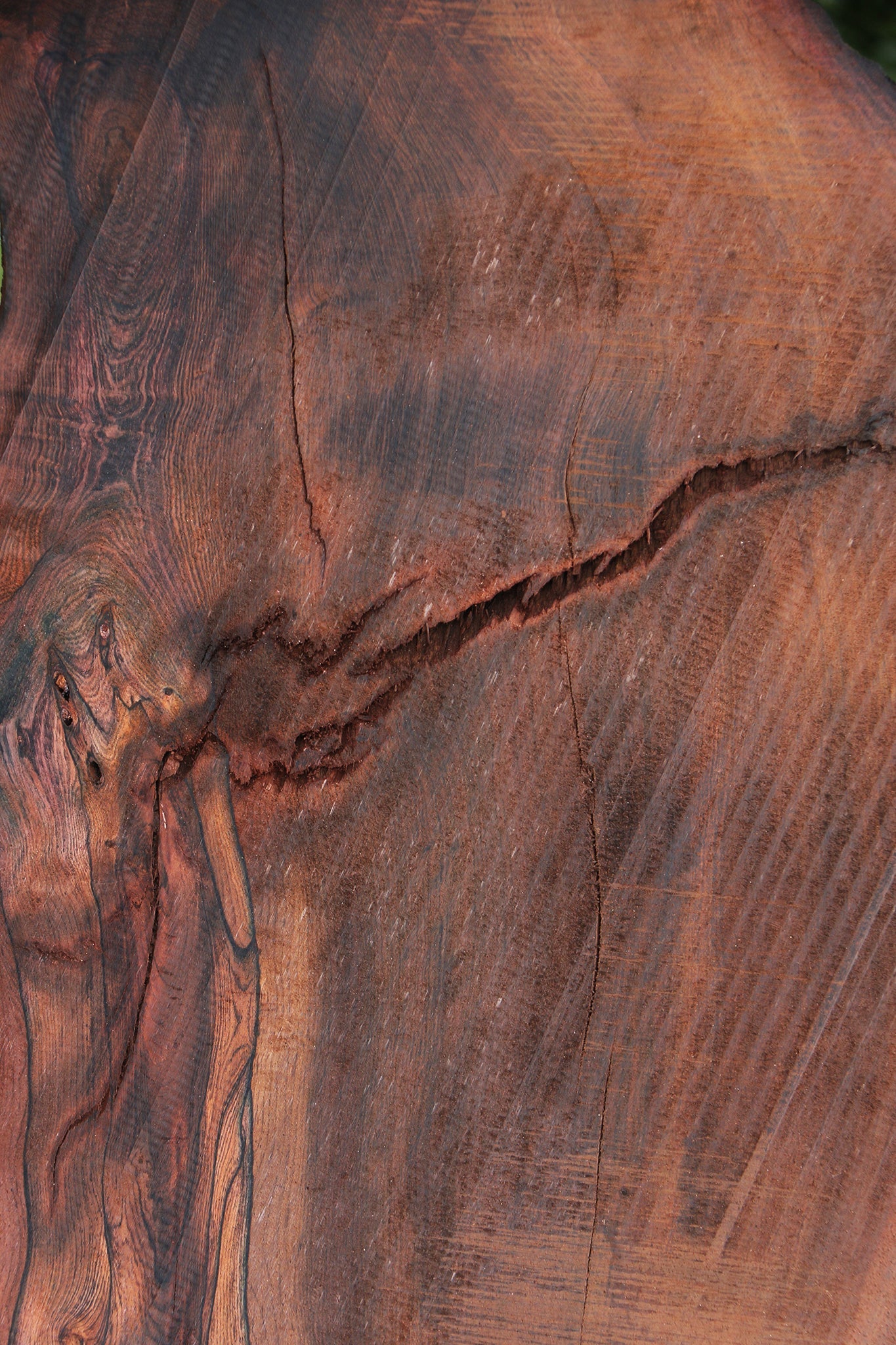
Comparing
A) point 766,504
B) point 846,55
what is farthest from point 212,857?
point 846,55

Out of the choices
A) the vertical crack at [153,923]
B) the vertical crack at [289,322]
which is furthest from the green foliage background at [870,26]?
the vertical crack at [153,923]

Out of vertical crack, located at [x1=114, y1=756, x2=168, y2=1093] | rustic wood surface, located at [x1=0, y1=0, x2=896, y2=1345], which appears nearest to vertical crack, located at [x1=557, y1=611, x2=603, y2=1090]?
rustic wood surface, located at [x1=0, y1=0, x2=896, y2=1345]

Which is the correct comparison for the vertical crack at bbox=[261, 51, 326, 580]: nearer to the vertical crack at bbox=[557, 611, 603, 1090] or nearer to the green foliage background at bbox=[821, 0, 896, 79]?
the vertical crack at bbox=[557, 611, 603, 1090]

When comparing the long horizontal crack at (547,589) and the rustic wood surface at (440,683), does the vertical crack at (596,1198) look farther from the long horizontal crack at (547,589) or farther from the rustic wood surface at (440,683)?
the long horizontal crack at (547,589)

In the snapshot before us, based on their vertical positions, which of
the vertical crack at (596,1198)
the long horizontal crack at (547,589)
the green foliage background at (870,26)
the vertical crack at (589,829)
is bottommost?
the vertical crack at (596,1198)

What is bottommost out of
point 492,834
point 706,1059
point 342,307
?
point 706,1059

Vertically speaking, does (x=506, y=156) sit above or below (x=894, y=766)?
above

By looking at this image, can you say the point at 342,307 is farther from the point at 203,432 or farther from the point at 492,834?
the point at 492,834
